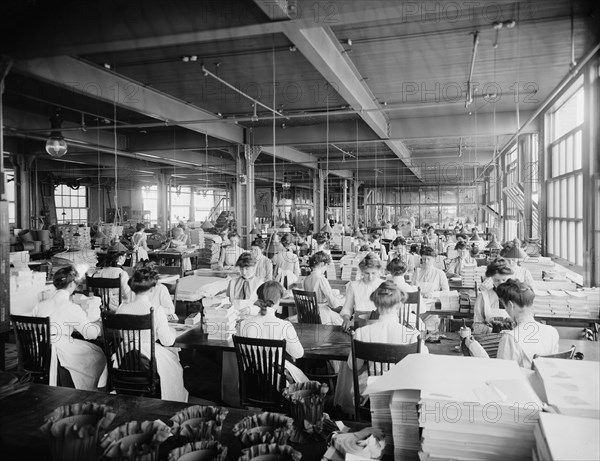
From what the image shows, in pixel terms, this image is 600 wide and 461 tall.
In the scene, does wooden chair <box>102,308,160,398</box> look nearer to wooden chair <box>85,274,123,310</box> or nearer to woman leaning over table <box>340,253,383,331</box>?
woman leaning over table <box>340,253,383,331</box>

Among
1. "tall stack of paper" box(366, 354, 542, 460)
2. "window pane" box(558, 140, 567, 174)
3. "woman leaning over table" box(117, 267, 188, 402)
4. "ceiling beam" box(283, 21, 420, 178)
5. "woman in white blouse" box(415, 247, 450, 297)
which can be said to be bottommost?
"woman leaning over table" box(117, 267, 188, 402)

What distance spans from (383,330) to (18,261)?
20.5ft

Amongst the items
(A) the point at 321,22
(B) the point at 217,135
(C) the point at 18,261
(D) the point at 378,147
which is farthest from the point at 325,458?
(D) the point at 378,147

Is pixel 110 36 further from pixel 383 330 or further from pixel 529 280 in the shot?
pixel 529 280

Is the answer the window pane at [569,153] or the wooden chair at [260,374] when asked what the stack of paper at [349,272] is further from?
the wooden chair at [260,374]

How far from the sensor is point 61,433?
1.49 m

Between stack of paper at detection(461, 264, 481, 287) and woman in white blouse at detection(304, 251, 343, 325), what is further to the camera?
stack of paper at detection(461, 264, 481, 287)

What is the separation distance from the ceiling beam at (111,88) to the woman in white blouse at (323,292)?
3.79 meters

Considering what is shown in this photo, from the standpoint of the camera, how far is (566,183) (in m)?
7.57

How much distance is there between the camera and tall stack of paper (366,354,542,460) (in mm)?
1288

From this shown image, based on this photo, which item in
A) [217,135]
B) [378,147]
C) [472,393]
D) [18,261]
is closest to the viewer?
[472,393]

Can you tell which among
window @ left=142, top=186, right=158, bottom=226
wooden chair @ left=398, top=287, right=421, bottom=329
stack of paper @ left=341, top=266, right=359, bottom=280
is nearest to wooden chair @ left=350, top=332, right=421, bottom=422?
wooden chair @ left=398, top=287, right=421, bottom=329

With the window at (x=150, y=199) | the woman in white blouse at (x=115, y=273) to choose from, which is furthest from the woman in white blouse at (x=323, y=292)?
the window at (x=150, y=199)

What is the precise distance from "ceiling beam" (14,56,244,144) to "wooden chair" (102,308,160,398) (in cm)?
327
